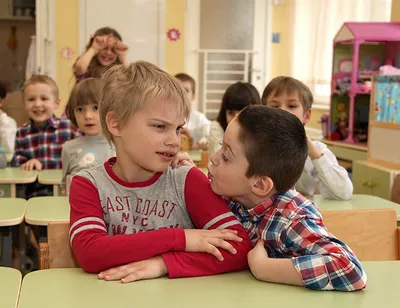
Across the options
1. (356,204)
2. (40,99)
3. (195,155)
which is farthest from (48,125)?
(356,204)

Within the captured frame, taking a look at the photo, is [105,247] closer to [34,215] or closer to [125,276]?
[125,276]

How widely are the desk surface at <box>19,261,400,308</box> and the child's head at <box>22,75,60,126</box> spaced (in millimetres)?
2453

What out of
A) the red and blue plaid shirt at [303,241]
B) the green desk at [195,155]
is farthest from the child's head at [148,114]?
the green desk at [195,155]

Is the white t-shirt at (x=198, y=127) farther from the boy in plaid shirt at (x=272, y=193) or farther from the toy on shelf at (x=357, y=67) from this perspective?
the boy in plaid shirt at (x=272, y=193)

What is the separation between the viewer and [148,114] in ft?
4.72

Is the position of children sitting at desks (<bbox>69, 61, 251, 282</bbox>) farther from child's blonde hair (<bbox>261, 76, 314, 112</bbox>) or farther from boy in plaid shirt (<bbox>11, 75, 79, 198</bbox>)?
boy in plaid shirt (<bbox>11, 75, 79, 198</bbox>)

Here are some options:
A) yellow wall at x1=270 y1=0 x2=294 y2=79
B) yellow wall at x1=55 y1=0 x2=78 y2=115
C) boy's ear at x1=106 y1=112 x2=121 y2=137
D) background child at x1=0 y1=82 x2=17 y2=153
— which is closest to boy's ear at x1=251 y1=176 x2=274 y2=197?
boy's ear at x1=106 y1=112 x2=121 y2=137

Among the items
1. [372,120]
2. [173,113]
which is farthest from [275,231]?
[372,120]

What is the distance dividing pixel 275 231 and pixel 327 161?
125 centimetres

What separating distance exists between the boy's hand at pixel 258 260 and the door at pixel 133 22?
18.0ft

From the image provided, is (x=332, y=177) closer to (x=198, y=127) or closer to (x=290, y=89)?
(x=290, y=89)

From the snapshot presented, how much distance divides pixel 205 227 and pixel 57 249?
0.39 m

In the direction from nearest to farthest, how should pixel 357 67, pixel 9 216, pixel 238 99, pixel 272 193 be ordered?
pixel 272 193
pixel 9 216
pixel 238 99
pixel 357 67

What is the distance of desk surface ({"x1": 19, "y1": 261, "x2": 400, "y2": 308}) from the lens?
1.14 m
